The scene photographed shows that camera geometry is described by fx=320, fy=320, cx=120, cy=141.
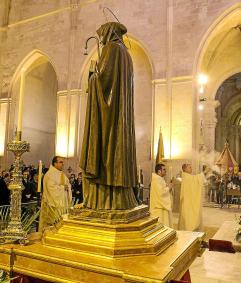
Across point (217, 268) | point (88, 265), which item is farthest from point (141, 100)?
point (88, 265)

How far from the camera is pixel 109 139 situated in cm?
246

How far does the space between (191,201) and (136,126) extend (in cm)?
725

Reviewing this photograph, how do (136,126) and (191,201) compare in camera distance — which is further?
(136,126)

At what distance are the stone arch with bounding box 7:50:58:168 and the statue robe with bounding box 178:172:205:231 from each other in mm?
11768

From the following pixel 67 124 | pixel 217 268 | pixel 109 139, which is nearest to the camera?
pixel 109 139

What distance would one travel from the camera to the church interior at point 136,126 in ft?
7.00

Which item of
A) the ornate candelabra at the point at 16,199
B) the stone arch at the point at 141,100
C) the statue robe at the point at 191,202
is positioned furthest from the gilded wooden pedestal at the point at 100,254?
the stone arch at the point at 141,100

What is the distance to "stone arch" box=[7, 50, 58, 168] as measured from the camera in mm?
16922

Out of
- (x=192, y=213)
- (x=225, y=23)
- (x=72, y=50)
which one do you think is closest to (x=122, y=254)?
(x=192, y=213)

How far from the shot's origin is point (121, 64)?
2.54 m

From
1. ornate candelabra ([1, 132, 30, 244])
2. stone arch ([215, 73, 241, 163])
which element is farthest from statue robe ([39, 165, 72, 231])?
stone arch ([215, 73, 241, 163])

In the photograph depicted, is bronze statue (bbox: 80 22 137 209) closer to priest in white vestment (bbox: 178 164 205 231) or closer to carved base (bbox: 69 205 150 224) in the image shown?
carved base (bbox: 69 205 150 224)

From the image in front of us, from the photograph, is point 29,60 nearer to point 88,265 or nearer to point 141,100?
point 141,100

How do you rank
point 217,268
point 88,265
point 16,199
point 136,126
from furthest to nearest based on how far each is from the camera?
point 136,126, point 217,268, point 16,199, point 88,265
